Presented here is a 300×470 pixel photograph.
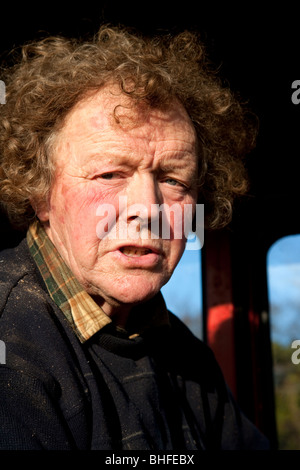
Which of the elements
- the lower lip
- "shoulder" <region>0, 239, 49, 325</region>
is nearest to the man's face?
the lower lip

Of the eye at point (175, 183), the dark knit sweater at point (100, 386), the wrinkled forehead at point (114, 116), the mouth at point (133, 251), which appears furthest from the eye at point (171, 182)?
the dark knit sweater at point (100, 386)

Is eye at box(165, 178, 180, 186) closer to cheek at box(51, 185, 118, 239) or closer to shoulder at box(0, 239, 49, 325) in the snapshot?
cheek at box(51, 185, 118, 239)

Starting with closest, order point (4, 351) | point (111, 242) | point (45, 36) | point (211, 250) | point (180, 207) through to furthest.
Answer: point (4, 351) → point (111, 242) → point (180, 207) → point (45, 36) → point (211, 250)

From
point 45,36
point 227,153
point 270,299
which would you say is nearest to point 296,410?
point 270,299

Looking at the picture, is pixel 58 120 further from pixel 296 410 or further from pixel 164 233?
pixel 296 410

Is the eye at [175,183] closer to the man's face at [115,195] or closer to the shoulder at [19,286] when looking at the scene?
the man's face at [115,195]

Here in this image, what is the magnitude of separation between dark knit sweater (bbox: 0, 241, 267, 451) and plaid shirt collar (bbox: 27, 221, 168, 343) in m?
0.04

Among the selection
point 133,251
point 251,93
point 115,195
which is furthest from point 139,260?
point 251,93

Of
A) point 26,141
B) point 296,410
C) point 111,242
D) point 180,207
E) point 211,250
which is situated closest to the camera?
point 111,242

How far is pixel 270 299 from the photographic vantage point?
3.18 meters

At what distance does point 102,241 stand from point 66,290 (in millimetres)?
211

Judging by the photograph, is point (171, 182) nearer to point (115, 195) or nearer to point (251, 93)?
point (115, 195)

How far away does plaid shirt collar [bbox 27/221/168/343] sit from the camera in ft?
5.37
